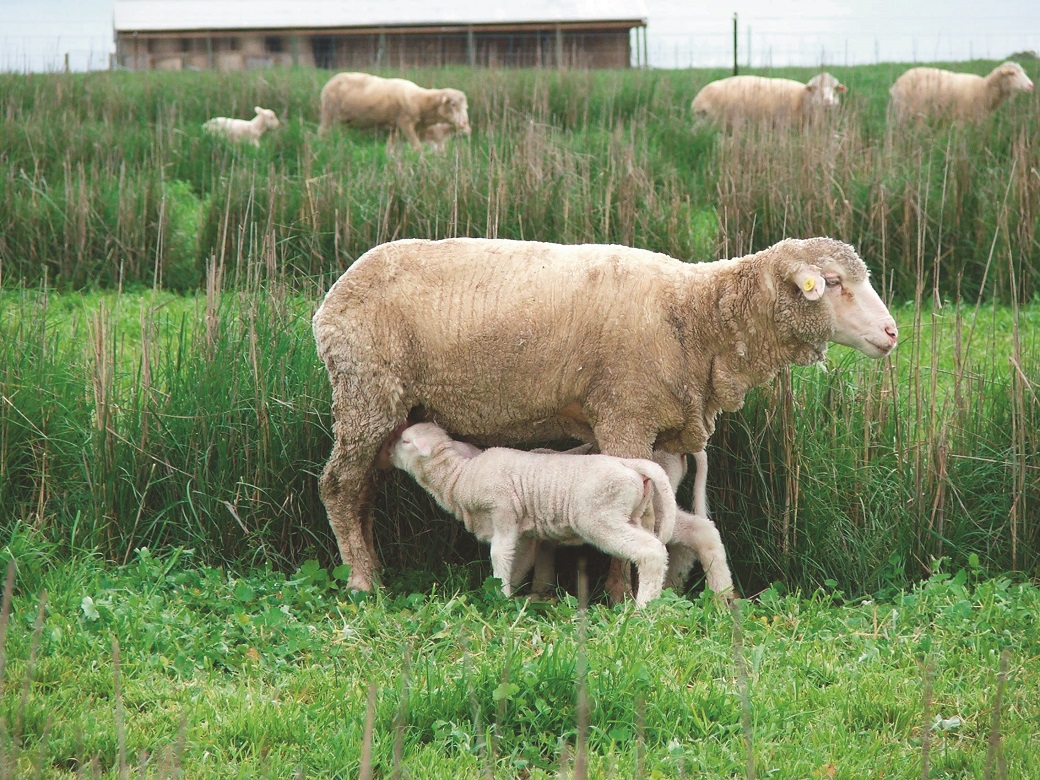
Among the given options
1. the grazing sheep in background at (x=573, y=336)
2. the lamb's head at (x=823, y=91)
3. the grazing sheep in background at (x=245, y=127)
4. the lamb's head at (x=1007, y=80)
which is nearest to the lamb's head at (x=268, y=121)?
the grazing sheep in background at (x=245, y=127)

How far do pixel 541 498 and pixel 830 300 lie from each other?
1.30m

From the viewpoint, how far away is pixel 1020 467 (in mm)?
4883

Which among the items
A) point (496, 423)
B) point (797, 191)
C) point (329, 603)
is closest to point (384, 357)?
point (496, 423)

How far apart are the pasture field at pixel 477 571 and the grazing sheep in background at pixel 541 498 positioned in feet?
0.76

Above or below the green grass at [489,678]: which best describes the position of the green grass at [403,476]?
above

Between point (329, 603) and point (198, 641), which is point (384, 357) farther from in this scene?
point (198, 641)

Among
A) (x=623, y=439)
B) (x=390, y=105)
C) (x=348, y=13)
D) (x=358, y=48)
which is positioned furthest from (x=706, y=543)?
(x=348, y=13)

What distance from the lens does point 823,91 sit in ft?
45.3

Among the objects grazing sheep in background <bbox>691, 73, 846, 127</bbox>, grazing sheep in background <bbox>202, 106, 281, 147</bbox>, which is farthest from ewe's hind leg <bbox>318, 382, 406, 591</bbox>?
grazing sheep in background <bbox>691, 73, 846, 127</bbox>

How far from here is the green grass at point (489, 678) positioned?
3359mm

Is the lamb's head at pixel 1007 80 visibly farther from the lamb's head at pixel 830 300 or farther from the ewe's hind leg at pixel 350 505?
the ewe's hind leg at pixel 350 505

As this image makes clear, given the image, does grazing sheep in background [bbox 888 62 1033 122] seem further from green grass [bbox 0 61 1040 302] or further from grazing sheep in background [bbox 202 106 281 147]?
grazing sheep in background [bbox 202 106 281 147]

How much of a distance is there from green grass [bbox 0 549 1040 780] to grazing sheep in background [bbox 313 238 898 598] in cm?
60

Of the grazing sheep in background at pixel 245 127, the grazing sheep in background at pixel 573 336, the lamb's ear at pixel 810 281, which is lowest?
the grazing sheep in background at pixel 573 336
